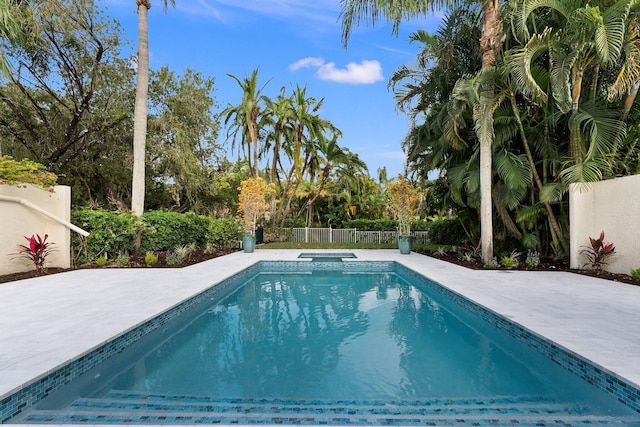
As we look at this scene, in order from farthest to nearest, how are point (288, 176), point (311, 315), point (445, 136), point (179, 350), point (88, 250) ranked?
1. point (288, 176)
2. point (445, 136)
3. point (88, 250)
4. point (311, 315)
5. point (179, 350)

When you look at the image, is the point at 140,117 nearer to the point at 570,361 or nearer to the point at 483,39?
the point at 483,39

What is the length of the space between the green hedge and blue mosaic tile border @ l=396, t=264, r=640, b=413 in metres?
8.88

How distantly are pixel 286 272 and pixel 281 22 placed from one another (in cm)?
1242

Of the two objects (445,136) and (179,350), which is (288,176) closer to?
(445,136)

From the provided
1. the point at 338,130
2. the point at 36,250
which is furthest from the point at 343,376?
the point at 338,130

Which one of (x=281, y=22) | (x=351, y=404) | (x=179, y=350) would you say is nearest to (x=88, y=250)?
(x=179, y=350)

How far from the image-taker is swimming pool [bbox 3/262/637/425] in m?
2.60

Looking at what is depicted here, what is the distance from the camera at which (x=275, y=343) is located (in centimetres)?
432

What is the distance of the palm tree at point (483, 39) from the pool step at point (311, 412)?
6916 millimetres

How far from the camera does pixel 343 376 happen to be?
338 cm

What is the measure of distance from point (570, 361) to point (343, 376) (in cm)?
205

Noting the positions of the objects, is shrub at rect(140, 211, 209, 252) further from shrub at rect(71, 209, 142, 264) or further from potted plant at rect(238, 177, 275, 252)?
potted plant at rect(238, 177, 275, 252)

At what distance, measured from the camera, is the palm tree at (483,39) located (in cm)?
878

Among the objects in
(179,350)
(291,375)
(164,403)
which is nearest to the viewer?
(164,403)
